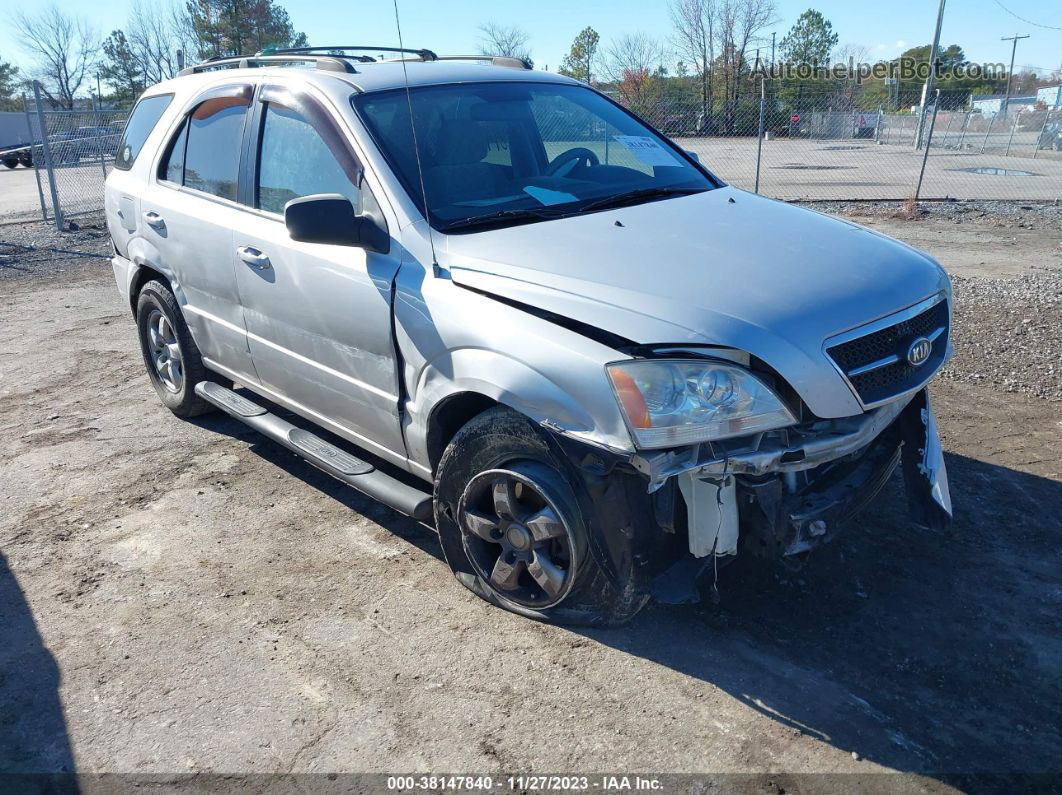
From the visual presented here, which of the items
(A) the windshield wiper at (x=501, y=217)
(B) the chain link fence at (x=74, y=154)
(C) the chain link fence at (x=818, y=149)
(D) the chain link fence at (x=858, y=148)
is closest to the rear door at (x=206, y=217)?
(A) the windshield wiper at (x=501, y=217)

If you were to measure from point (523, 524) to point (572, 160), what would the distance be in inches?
76.3

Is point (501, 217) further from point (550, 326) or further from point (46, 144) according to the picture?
point (46, 144)

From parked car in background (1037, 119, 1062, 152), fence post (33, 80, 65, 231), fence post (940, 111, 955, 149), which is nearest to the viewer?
fence post (33, 80, 65, 231)

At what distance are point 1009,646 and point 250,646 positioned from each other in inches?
111

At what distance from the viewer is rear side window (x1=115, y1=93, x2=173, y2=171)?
5.33 metres

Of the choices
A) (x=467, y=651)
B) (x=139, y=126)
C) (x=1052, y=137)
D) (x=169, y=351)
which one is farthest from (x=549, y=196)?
(x=1052, y=137)

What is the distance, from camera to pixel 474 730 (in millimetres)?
2836

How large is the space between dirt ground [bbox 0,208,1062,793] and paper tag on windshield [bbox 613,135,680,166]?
6.58 ft

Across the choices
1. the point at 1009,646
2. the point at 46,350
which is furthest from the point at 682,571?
the point at 46,350

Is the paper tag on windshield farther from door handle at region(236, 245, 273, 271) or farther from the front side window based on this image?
door handle at region(236, 245, 273, 271)

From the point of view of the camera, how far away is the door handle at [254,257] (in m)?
4.05

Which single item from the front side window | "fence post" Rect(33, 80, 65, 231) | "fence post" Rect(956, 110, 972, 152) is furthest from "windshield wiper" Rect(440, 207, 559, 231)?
"fence post" Rect(956, 110, 972, 152)

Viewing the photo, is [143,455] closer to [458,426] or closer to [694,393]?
[458,426]

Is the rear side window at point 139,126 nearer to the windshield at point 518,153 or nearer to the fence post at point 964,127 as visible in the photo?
the windshield at point 518,153
